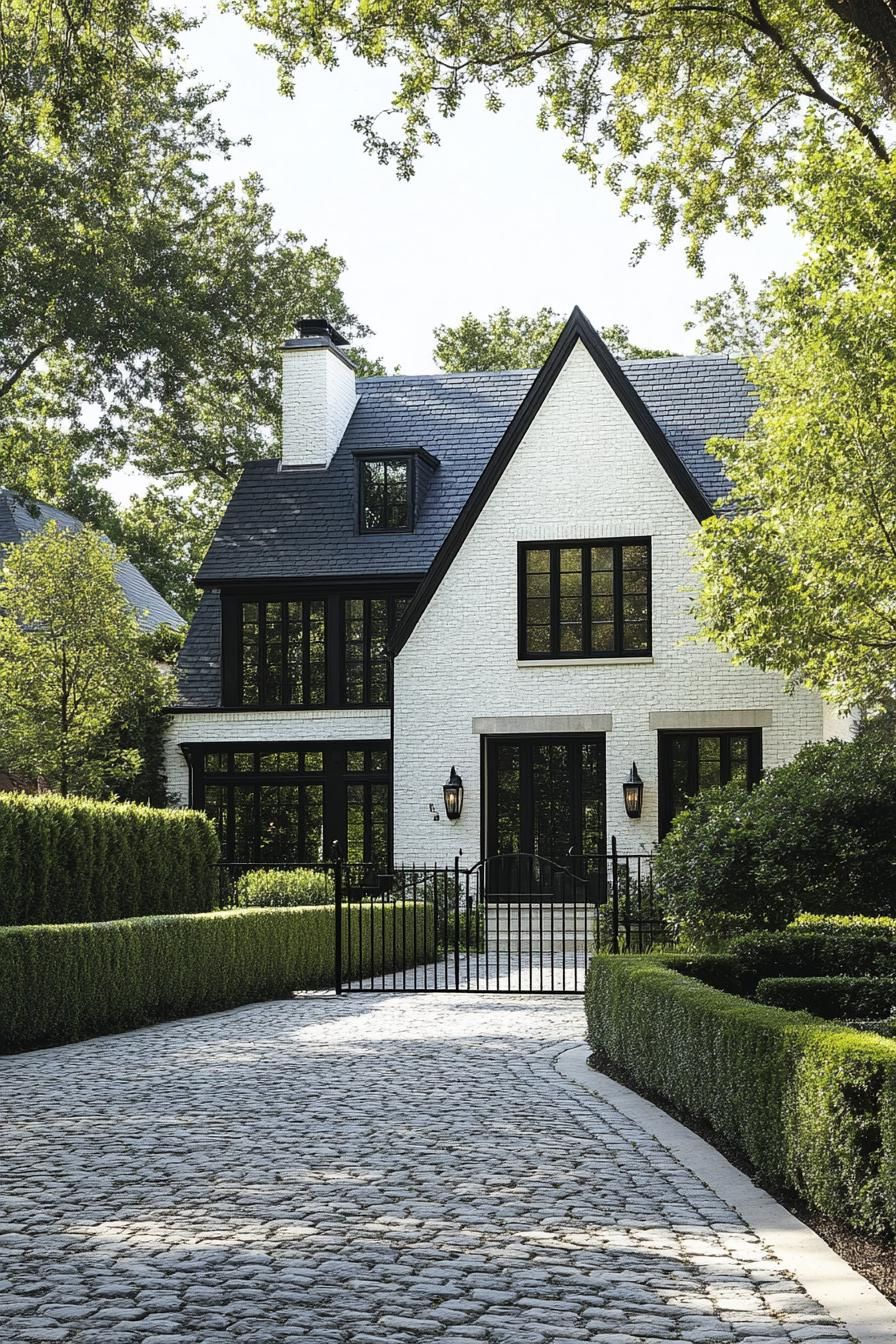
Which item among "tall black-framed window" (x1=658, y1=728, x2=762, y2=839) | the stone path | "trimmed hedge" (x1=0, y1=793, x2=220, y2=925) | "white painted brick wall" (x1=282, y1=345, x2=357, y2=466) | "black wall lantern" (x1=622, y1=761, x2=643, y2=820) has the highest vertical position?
"white painted brick wall" (x1=282, y1=345, x2=357, y2=466)

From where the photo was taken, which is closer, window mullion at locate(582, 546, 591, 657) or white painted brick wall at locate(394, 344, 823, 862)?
white painted brick wall at locate(394, 344, 823, 862)

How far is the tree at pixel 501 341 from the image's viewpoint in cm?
4375

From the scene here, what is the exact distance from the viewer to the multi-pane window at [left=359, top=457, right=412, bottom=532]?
29.3 metres

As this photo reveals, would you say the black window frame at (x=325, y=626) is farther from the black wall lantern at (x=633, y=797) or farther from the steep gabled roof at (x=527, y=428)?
the black wall lantern at (x=633, y=797)

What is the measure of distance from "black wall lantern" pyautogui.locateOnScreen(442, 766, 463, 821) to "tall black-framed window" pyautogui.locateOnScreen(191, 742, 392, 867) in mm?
2089

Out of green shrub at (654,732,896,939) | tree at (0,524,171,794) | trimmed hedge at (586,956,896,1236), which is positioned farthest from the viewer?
tree at (0,524,171,794)

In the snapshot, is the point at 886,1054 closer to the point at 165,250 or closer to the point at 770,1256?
the point at 770,1256

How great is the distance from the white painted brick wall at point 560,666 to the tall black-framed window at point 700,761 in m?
0.30

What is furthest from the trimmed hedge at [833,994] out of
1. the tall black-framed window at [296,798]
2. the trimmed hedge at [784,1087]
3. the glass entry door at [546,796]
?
the tall black-framed window at [296,798]

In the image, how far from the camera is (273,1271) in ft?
18.1

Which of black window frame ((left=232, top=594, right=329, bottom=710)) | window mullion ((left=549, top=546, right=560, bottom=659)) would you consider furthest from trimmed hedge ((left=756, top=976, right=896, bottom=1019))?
black window frame ((left=232, top=594, right=329, bottom=710))

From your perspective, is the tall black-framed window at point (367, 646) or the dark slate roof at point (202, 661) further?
the dark slate roof at point (202, 661)

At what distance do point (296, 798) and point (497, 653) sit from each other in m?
4.89

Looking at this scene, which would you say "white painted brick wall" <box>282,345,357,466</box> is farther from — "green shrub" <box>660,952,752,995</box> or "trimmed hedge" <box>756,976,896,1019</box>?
"trimmed hedge" <box>756,976,896,1019</box>
